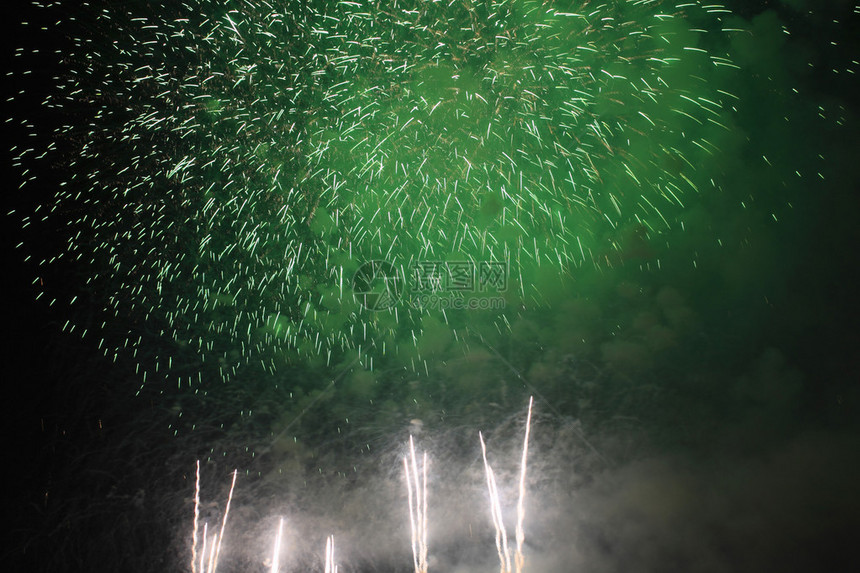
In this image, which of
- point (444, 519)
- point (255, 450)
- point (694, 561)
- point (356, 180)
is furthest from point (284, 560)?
point (694, 561)

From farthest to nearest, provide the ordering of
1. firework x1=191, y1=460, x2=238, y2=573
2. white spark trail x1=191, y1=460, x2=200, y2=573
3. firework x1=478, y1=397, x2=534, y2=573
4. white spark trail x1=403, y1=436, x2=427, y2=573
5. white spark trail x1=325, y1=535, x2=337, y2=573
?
white spark trail x1=325, y1=535, x2=337, y2=573 < white spark trail x1=403, y1=436, x2=427, y2=573 < firework x1=478, y1=397, x2=534, y2=573 < firework x1=191, y1=460, x2=238, y2=573 < white spark trail x1=191, y1=460, x2=200, y2=573

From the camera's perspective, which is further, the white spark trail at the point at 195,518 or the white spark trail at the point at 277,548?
the white spark trail at the point at 277,548

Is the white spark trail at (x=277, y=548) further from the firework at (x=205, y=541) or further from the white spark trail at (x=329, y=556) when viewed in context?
the white spark trail at (x=329, y=556)

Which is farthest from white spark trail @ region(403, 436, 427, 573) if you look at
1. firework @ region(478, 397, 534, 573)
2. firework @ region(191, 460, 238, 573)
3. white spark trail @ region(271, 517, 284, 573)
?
firework @ region(191, 460, 238, 573)

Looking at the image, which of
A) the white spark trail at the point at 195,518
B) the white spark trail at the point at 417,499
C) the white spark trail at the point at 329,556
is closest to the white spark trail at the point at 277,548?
the white spark trail at the point at 329,556

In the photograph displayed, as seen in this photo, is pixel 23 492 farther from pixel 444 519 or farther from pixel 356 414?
pixel 444 519

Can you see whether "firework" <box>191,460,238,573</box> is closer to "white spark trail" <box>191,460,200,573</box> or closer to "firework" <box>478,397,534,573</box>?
"white spark trail" <box>191,460,200,573</box>

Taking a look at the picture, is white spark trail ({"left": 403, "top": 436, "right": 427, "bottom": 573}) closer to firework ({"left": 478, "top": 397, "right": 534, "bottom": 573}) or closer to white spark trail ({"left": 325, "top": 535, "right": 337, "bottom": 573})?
firework ({"left": 478, "top": 397, "right": 534, "bottom": 573})

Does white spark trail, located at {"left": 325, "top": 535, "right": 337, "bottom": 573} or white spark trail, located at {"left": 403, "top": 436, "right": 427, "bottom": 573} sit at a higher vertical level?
white spark trail, located at {"left": 403, "top": 436, "right": 427, "bottom": 573}

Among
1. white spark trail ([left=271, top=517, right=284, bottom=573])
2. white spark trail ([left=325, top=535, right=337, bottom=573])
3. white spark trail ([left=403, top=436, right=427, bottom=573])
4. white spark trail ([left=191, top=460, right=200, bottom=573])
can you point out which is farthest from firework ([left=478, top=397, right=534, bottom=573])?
white spark trail ([left=191, top=460, right=200, bottom=573])

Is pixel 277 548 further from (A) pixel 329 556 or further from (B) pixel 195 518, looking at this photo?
(A) pixel 329 556

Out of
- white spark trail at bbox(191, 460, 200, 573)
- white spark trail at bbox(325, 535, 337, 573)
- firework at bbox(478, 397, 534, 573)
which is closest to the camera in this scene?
white spark trail at bbox(191, 460, 200, 573)

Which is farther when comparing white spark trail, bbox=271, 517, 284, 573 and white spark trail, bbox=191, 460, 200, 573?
white spark trail, bbox=271, 517, 284, 573
